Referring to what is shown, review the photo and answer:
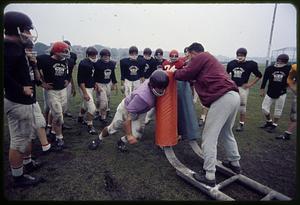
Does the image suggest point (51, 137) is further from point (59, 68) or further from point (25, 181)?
point (25, 181)

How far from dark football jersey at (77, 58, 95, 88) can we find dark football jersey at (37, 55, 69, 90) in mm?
677

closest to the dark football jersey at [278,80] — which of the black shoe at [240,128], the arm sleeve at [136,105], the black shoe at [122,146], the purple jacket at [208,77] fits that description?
the black shoe at [240,128]

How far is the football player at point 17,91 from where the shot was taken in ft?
9.79

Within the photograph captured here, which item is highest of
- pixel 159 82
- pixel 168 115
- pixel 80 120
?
pixel 159 82

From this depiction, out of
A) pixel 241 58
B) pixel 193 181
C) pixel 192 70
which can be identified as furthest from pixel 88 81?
pixel 241 58

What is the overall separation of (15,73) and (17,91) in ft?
0.88

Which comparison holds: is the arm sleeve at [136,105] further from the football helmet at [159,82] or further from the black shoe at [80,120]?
the black shoe at [80,120]

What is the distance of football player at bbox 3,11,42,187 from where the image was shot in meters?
2.98

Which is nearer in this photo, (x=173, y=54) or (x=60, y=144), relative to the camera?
(x=60, y=144)

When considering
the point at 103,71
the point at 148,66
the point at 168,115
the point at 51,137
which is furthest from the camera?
the point at 148,66

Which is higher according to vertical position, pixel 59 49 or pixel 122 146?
pixel 59 49

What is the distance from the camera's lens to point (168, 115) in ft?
13.3

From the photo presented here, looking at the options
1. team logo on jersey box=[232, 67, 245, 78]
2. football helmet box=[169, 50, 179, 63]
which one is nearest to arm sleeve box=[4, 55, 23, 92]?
football helmet box=[169, 50, 179, 63]

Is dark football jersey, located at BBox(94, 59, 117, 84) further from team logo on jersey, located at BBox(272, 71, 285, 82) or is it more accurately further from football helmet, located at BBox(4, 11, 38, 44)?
team logo on jersey, located at BBox(272, 71, 285, 82)
